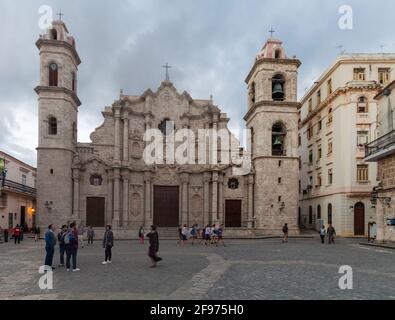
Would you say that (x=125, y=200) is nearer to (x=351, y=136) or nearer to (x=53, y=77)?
(x=53, y=77)

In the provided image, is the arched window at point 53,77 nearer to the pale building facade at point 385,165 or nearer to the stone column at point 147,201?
the stone column at point 147,201

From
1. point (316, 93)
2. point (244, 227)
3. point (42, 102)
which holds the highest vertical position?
point (316, 93)

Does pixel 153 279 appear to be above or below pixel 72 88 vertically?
below

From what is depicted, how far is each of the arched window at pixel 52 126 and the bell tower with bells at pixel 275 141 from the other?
63.7ft

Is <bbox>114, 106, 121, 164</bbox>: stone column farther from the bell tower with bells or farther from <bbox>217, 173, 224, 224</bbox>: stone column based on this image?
the bell tower with bells

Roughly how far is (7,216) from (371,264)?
33.8 meters

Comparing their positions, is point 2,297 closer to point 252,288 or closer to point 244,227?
point 252,288

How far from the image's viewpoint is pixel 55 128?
112ft

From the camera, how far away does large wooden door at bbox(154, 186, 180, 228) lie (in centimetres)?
3659

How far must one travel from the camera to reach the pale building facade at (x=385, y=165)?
26.2m

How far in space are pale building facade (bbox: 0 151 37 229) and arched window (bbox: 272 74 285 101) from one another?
27558 millimetres

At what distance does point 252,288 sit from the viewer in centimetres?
1023
